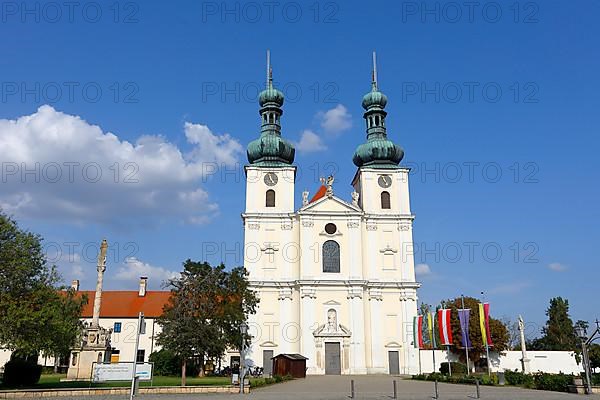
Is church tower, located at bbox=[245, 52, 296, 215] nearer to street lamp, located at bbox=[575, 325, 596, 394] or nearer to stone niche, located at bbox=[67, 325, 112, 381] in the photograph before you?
stone niche, located at bbox=[67, 325, 112, 381]

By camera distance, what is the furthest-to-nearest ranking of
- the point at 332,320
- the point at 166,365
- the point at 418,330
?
the point at 332,320 → the point at 418,330 → the point at 166,365

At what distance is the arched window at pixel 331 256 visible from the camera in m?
51.2

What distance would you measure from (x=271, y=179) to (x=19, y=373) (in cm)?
3093

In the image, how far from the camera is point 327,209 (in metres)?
52.6

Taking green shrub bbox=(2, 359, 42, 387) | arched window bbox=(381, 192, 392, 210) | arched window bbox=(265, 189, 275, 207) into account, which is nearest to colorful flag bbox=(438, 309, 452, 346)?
arched window bbox=(381, 192, 392, 210)

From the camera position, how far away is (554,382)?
2467cm

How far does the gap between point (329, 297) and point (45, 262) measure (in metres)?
28.9

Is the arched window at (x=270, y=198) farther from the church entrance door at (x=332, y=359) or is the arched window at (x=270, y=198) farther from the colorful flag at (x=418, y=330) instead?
the colorful flag at (x=418, y=330)

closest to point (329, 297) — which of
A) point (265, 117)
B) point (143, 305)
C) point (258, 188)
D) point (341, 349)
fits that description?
point (341, 349)

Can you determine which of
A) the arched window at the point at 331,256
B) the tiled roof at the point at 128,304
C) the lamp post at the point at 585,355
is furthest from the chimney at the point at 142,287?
the lamp post at the point at 585,355

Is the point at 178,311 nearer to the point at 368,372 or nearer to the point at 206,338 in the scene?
the point at 206,338

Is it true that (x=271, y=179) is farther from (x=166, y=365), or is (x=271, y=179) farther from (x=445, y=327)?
(x=445, y=327)

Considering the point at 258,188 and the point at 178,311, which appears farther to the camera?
the point at 258,188

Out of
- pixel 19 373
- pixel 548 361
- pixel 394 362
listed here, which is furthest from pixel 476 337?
pixel 19 373
